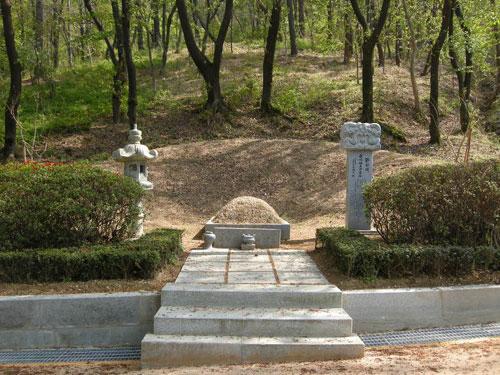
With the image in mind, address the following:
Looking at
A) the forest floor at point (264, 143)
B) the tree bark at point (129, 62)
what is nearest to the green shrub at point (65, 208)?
the forest floor at point (264, 143)

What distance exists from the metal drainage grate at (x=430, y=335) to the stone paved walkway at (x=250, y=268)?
33.9 inches

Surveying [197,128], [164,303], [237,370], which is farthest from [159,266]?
[197,128]

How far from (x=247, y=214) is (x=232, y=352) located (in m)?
5.00

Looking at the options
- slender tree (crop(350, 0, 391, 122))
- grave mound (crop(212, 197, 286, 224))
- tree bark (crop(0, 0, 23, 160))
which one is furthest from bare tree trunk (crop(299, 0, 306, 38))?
grave mound (crop(212, 197, 286, 224))

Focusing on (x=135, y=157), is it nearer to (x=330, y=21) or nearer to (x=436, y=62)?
(x=436, y=62)

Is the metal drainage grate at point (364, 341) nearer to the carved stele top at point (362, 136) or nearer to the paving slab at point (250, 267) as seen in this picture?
the paving slab at point (250, 267)

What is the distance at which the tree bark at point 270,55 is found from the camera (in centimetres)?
1764

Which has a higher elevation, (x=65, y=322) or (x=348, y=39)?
(x=348, y=39)

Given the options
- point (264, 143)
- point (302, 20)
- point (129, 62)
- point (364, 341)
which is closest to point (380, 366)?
point (364, 341)

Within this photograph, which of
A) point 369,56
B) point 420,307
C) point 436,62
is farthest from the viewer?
point 436,62

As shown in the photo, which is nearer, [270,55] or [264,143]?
[264,143]

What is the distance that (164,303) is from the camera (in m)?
5.24

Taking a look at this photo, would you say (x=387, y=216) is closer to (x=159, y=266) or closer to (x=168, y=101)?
(x=159, y=266)

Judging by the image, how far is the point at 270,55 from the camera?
59.1 ft
